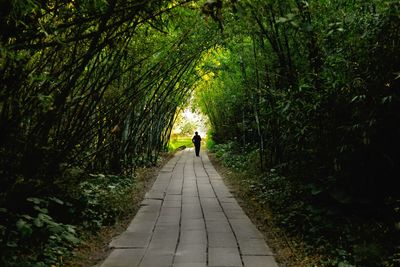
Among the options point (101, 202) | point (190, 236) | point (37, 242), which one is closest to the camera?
point (37, 242)

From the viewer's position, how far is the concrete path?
344 centimetres

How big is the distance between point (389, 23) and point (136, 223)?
3446mm

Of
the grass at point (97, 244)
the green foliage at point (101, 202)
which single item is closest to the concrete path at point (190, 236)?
the grass at point (97, 244)

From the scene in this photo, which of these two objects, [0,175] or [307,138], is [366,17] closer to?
[307,138]

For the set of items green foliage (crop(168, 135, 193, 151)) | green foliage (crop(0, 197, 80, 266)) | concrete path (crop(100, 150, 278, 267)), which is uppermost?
green foliage (crop(168, 135, 193, 151))

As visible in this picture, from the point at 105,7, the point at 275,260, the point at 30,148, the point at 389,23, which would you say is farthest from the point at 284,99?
the point at 30,148

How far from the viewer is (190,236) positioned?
165 inches

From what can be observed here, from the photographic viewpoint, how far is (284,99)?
4.84 meters

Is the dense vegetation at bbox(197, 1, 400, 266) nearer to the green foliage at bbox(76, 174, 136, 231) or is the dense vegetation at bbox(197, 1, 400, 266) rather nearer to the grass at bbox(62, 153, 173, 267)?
the grass at bbox(62, 153, 173, 267)

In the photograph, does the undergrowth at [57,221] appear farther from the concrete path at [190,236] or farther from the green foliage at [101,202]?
the concrete path at [190,236]

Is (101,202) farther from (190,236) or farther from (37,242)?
(37,242)

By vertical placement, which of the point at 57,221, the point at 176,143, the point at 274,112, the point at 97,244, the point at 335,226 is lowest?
the point at 97,244

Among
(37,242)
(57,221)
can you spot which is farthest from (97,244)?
(37,242)

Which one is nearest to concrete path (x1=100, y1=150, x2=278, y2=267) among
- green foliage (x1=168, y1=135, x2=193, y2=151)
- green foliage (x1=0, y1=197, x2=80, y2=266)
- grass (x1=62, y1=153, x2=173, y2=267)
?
grass (x1=62, y1=153, x2=173, y2=267)
